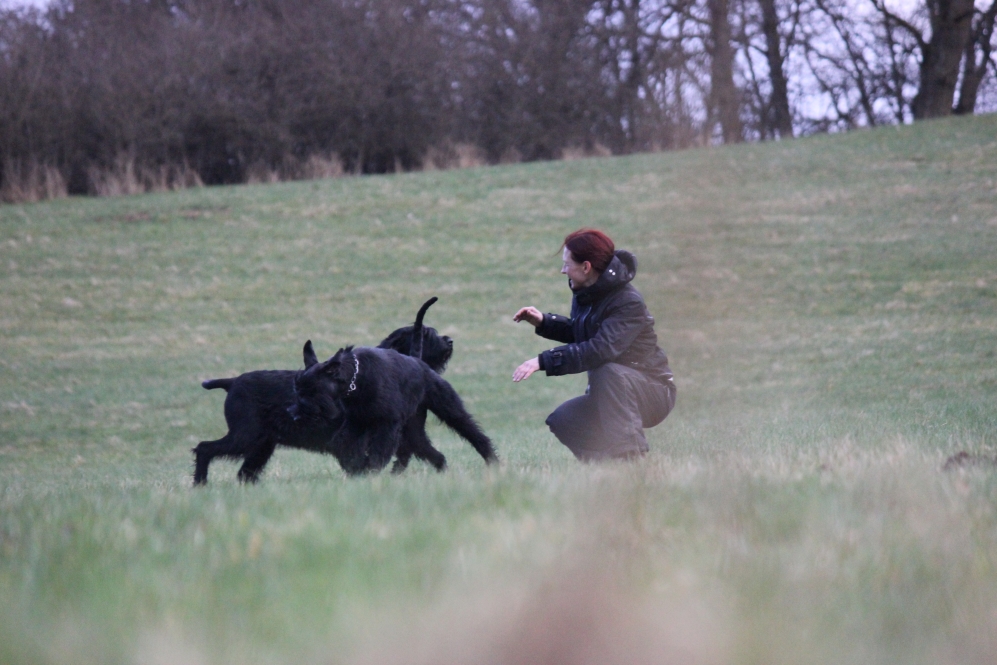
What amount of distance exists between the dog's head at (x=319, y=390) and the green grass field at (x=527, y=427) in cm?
73

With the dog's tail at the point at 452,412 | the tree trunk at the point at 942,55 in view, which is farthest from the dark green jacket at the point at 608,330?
the tree trunk at the point at 942,55

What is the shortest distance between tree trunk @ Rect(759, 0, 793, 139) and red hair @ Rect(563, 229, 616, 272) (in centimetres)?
2824

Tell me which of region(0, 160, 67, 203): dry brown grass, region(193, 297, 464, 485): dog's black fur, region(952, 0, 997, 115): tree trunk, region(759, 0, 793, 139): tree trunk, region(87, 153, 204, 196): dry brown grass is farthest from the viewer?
region(952, 0, 997, 115): tree trunk

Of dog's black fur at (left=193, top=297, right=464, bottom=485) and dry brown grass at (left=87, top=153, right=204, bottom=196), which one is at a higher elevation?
dry brown grass at (left=87, top=153, right=204, bottom=196)

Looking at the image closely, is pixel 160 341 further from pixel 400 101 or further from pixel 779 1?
pixel 779 1

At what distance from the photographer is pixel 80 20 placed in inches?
1244

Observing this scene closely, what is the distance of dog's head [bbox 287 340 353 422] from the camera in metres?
6.99

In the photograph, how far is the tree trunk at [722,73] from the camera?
12.9 m

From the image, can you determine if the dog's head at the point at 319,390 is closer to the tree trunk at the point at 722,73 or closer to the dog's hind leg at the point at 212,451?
the dog's hind leg at the point at 212,451

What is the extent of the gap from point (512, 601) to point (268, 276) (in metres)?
20.6

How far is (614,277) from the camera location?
6.32 meters

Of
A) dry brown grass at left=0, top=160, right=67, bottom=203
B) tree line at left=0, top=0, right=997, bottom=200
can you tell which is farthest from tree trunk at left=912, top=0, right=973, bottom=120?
dry brown grass at left=0, top=160, right=67, bottom=203

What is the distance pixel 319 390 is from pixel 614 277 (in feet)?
7.28

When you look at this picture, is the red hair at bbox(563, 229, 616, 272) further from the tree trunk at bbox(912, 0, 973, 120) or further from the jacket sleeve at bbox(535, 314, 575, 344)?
the tree trunk at bbox(912, 0, 973, 120)
